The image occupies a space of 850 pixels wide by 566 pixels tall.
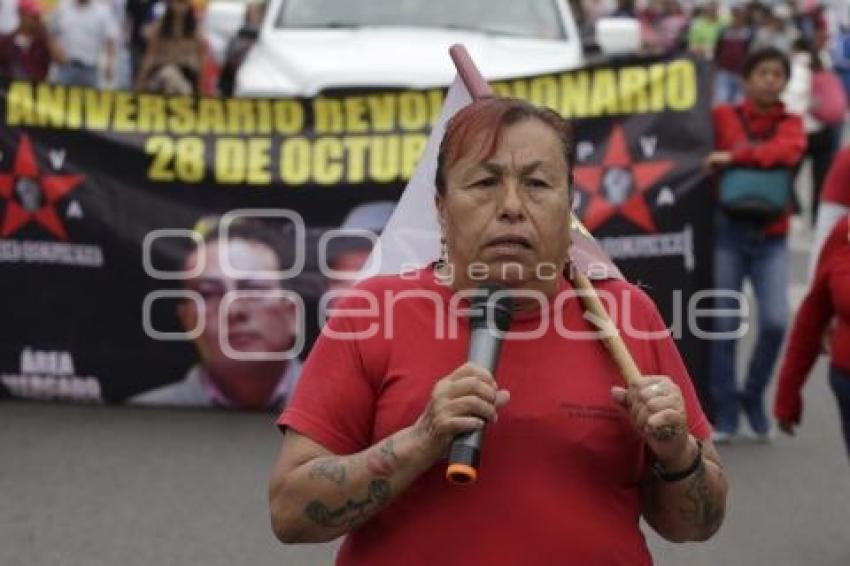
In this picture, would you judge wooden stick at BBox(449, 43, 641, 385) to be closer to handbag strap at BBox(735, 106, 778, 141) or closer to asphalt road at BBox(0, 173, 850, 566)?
asphalt road at BBox(0, 173, 850, 566)

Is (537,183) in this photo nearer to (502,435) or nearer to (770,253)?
(502,435)

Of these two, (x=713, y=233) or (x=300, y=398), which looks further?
(x=713, y=233)

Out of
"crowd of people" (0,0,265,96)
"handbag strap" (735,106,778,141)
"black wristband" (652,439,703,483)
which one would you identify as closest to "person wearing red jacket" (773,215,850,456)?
"handbag strap" (735,106,778,141)

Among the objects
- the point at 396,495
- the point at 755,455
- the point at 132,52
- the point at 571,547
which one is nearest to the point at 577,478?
the point at 571,547

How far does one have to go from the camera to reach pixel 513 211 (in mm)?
2758

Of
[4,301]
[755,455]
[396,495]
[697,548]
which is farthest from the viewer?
[4,301]

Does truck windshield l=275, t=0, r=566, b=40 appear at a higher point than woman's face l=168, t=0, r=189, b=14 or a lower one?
higher

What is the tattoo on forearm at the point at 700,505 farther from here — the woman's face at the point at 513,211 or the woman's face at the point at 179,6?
the woman's face at the point at 179,6

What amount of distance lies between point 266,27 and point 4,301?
320 centimetres

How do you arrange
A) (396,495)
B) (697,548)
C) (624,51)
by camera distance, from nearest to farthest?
1. (396,495)
2. (697,548)
3. (624,51)

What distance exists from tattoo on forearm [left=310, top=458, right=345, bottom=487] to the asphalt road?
362 cm

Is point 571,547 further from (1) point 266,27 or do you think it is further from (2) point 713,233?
(1) point 266,27

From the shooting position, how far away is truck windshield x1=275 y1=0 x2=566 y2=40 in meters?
11.1

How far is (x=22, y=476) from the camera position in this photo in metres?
7.47
